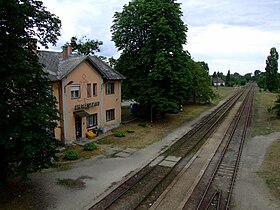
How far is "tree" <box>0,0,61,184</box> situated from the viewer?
1159cm

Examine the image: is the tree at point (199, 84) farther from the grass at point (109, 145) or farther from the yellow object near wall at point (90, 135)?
the yellow object near wall at point (90, 135)

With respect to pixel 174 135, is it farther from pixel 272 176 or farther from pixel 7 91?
pixel 7 91

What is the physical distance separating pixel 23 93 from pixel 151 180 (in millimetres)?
8479

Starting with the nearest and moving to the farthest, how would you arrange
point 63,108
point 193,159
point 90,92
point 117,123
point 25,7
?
point 25,7
point 193,159
point 63,108
point 90,92
point 117,123

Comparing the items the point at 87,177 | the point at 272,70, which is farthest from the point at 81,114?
the point at 272,70

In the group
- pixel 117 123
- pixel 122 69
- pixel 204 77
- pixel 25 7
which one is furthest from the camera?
pixel 204 77

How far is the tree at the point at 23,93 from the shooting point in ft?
38.0

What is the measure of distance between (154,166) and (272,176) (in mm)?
7291

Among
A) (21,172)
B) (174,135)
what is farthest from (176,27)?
(21,172)

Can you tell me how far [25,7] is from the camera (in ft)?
38.5

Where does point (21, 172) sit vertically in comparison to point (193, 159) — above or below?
above

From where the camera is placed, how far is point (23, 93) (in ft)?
41.9

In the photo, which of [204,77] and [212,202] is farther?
[204,77]

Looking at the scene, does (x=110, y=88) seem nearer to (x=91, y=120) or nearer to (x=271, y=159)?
(x=91, y=120)
